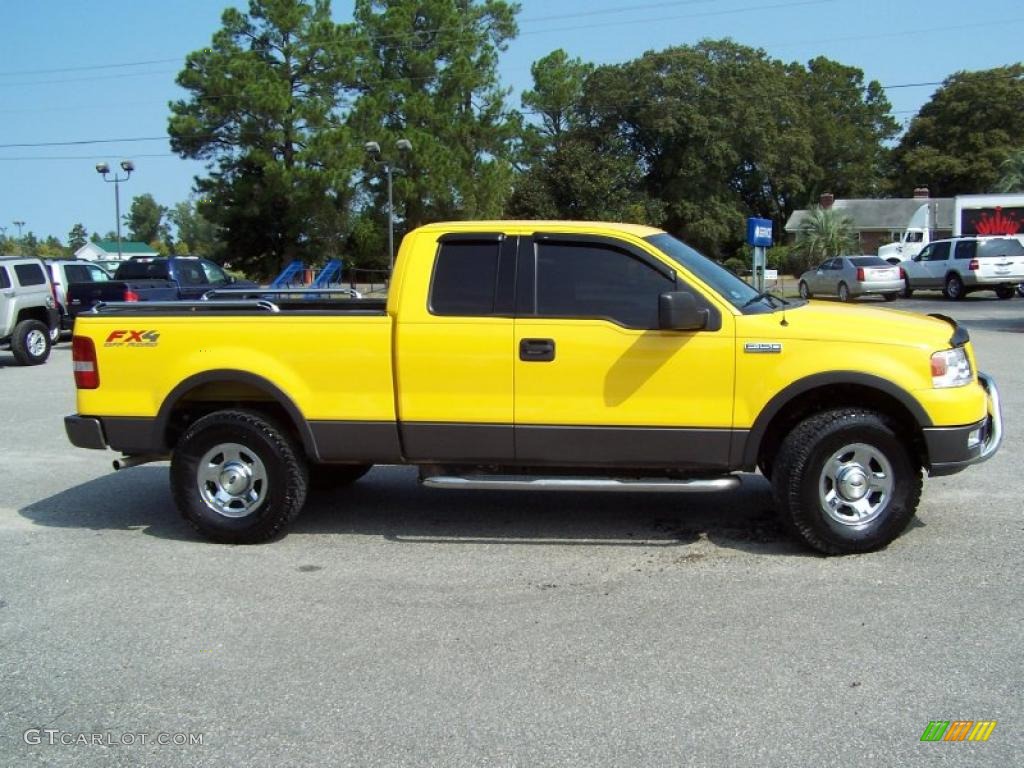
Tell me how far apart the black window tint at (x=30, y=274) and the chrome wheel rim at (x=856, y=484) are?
50.3 ft

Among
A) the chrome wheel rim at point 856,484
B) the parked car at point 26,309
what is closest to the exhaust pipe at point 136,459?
the chrome wheel rim at point 856,484

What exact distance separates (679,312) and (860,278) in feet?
84.4

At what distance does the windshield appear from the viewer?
18.5ft

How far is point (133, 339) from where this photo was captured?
234 inches

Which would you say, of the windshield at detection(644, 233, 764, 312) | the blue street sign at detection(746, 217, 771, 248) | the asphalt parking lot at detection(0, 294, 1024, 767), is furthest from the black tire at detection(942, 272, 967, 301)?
the windshield at detection(644, 233, 764, 312)

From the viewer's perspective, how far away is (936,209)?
5941 centimetres

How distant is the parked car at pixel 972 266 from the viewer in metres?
27.5

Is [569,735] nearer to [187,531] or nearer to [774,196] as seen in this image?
[187,531]

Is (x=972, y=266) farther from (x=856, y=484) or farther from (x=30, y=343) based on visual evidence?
(x=856, y=484)

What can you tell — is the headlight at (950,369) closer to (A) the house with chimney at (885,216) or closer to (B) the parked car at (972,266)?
(B) the parked car at (972,266)

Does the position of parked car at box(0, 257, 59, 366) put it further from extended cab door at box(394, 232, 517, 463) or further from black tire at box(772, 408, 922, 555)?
black tire at box(772, 408, 922, 555)

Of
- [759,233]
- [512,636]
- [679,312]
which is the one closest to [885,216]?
[759,233]

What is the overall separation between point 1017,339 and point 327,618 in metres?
16.6

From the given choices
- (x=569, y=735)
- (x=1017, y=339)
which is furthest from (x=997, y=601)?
(x=1017, y=339)
